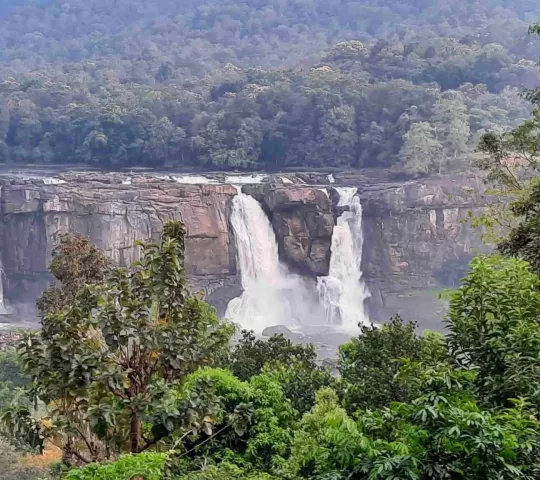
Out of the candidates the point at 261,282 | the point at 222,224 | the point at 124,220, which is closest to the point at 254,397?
the point at 222,224

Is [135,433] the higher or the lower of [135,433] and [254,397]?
the higher

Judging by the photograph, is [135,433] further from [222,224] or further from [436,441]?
[222,224]

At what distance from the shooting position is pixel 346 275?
81.3ft

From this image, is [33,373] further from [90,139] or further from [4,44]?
[4,44]

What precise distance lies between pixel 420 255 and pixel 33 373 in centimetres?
2242

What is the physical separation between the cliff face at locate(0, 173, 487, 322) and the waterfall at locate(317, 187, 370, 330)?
30 cm

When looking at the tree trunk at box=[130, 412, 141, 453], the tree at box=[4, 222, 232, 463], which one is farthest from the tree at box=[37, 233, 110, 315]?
the tree trunk at box=[130, 412, 141, 453]

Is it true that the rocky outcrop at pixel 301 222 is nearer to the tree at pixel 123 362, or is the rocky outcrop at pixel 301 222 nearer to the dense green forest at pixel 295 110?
the dense green forest at pixel 295 110

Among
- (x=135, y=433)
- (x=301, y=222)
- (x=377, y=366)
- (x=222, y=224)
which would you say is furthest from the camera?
(x=301, y=222)

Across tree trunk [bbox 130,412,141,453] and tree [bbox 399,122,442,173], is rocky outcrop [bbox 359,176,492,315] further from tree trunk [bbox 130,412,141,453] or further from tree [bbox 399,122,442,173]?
tree trunk [bbox 130,412,141,453]

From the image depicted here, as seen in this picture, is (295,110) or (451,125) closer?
(451,125)

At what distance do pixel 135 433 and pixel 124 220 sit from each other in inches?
759

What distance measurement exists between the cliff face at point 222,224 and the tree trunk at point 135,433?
18.4m

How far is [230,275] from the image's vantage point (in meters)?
24.0
